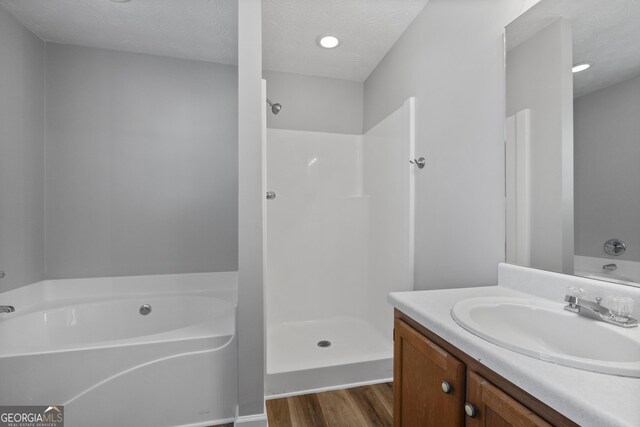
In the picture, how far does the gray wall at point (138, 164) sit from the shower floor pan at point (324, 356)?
0.79 meters

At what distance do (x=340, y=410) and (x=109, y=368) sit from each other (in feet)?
4.03

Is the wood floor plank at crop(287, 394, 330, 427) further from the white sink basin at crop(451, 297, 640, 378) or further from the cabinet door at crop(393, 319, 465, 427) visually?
the white sink basin at crop(451, 297, 640, 378)

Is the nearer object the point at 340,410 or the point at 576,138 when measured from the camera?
the point at 576,138

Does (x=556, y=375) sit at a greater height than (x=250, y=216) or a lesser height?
lesser

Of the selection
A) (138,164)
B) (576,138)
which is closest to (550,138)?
(576,138)

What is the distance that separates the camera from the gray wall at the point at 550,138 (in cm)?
95

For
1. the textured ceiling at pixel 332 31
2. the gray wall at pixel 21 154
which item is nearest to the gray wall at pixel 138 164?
the gray wall at pixel 21 154

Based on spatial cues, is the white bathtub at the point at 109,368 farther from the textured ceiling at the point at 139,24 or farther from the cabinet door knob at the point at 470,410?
the textured ceiling at the point at 139,24

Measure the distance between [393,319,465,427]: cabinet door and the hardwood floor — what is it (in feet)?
2.04

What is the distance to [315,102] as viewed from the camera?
2.69 m

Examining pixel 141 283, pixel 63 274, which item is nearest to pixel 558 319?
pixel 141 283

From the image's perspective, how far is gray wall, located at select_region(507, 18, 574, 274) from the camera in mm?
948

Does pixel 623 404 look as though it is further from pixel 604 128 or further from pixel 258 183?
pixel 258 183

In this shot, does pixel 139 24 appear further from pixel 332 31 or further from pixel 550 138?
pixel 550 138
